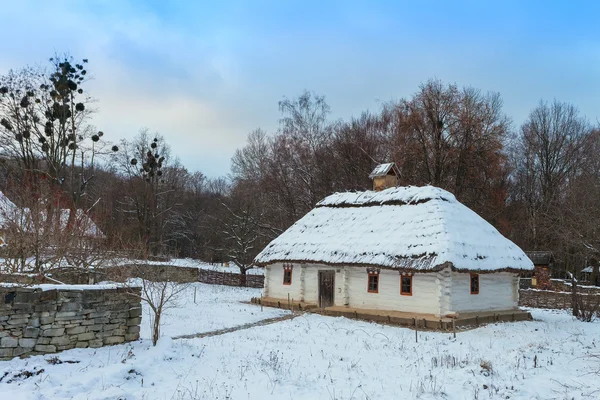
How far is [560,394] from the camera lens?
309 inches

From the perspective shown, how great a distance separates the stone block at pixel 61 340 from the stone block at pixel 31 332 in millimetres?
355

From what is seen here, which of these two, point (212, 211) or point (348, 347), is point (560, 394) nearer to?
point (348, 347)

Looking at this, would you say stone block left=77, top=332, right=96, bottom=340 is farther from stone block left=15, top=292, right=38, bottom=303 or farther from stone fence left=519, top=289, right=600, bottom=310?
stone fence left=519, top=289, right=600, bottom=310

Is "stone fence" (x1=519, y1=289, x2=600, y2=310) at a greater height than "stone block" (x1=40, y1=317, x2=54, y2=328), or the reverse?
"stone block" (x1=40, y1=317, x2=54, y2=328)

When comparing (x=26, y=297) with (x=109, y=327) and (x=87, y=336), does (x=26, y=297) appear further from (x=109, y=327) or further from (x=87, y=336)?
(x=109, y=327)

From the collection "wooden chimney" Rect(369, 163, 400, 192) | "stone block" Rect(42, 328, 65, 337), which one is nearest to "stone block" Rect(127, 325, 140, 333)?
"stone block" Rect(42, 328, 65, 337)

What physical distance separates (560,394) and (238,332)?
9487mm

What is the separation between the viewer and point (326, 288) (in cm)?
2141

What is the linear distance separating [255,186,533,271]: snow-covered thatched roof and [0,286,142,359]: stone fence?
1043cm

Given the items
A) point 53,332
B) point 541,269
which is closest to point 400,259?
point 53,332

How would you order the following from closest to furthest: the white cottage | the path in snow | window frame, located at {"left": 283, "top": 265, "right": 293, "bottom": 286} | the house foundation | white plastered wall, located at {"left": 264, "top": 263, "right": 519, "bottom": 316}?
the path in snow, the house foundation, white plastered wall, located at {"left": 264, "top": 263, "right": 519, "bottom": 316}, the white cottage, window frame, located at {"left": 283, "top": 265, "right": 293, "bottom": 286}

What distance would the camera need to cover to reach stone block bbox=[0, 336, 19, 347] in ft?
29.5

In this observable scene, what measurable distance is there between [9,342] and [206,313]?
33.4 ft

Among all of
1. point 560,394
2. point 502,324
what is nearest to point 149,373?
point 560,394
